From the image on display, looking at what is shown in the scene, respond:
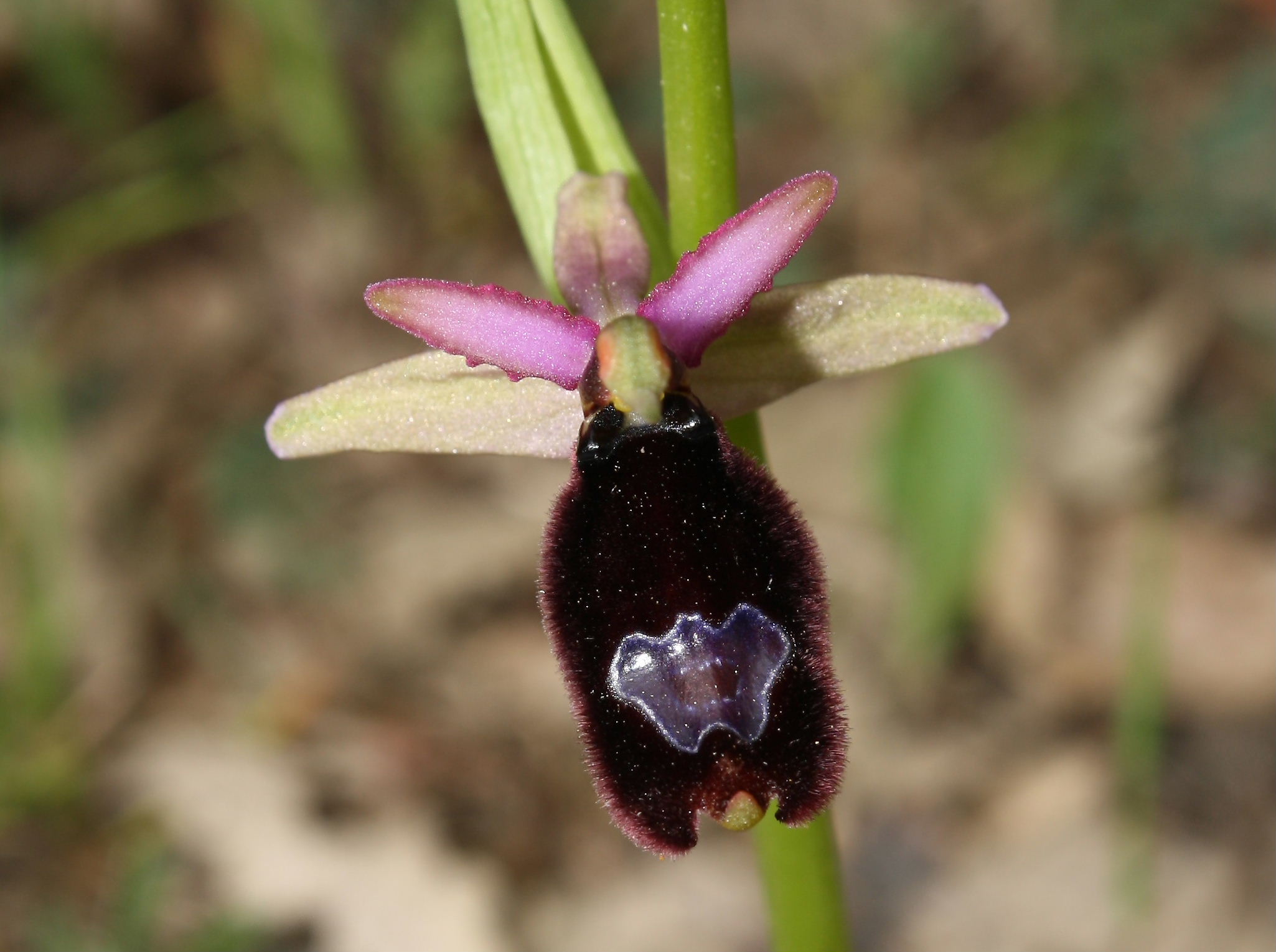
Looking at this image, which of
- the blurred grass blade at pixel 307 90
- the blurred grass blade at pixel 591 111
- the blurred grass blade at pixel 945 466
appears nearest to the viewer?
the blurred grass blade at pixel 591 111

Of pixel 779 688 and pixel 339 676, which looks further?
pixel 339 676

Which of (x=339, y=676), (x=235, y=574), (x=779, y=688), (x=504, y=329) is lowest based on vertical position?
(x=339, y=676)

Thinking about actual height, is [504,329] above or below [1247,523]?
above

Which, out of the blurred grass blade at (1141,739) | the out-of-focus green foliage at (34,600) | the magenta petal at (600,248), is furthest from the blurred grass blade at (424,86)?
the magenta petal at (600,248)

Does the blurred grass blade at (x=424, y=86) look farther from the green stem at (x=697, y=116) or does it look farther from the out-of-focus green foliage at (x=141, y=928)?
the green stem at (x=697, y=116)

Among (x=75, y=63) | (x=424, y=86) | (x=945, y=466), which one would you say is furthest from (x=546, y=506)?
(x=75, y=63)

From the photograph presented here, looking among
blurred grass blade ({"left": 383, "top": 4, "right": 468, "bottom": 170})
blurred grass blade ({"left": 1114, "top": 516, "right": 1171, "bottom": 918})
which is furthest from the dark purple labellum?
blurred grass blade ({"left": 383, "top": 4, "right": 468, "bottom": 170})

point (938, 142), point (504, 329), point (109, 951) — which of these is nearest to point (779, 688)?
point (504, 329)

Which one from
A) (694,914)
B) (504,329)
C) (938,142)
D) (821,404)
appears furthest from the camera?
(938,142)

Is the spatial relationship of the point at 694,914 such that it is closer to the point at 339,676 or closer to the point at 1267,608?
the point at 339,676
